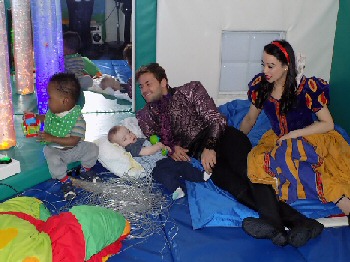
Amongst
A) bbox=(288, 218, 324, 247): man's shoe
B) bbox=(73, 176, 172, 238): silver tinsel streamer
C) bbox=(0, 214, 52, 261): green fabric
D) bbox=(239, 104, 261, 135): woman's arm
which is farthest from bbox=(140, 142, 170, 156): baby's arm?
bbox=(0, 214, 52, 261): green fabric

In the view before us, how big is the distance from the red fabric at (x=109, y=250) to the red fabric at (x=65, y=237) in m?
0.16

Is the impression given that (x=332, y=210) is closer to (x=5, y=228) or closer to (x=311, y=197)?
(x=311, y=197)

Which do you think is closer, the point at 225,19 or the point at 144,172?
the point at 144,172

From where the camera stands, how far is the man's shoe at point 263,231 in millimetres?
2391

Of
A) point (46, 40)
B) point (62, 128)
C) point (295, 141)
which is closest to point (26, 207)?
point (62, 128)

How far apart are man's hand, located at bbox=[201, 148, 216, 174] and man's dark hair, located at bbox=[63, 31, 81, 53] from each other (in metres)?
1.55

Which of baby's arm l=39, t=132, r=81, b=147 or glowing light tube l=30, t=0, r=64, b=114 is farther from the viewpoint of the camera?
glowing light tube l=30, t=0, r=64, b=114

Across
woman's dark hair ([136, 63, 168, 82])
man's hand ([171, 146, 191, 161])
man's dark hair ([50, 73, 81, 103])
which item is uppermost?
woman's dark hair ([136, 63, 168, 82])

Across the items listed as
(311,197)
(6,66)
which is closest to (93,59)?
(6,66)

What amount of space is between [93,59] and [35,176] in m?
1.30

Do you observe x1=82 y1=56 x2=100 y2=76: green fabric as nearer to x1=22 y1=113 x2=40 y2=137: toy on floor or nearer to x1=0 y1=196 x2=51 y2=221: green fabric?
x1=22 y1=113 x2=40 y2=137: toy on floor

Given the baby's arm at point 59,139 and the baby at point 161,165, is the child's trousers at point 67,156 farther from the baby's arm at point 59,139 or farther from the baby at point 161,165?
the baby at point 161,165

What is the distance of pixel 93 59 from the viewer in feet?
13.0

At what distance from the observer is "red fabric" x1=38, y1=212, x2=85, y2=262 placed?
1.95 metres
